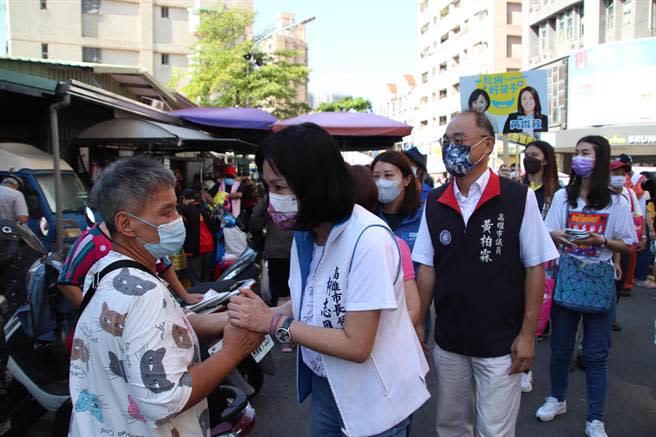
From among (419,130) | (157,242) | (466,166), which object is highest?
(419,130)

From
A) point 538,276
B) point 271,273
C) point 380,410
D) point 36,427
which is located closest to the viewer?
point 380,410

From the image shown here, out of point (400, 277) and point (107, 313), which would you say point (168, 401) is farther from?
point (400, 277)

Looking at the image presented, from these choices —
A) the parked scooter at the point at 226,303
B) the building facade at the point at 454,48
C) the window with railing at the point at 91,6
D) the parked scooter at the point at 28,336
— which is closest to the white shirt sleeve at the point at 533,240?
the parked scooter at the point at 226,303

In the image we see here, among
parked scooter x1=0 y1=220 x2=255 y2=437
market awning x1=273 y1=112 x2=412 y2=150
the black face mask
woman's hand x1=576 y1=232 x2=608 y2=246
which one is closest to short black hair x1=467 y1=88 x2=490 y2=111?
market awning x1=273 y1=112 x2=412 y2=150

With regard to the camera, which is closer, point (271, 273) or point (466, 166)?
point (466, 166)

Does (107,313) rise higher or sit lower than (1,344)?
higher

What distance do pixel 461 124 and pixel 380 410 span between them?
1.56 metres

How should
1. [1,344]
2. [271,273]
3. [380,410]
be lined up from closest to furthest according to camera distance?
1. [380,410]
2. [1,344]
3. [271,273]

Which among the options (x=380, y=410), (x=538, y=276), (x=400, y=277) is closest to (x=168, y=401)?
(x=380, y=410)

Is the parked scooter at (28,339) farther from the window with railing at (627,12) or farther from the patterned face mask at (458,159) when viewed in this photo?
the window with railing at (627,12)

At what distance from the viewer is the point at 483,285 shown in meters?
2.52

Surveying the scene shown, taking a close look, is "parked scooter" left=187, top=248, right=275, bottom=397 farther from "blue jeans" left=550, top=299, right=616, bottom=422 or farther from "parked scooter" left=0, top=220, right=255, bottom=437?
"blue jeans" left=550, top=299, right=616, bottom=422

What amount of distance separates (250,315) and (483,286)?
4.23ft

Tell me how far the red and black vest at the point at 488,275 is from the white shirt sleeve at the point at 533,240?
0.08 ft
